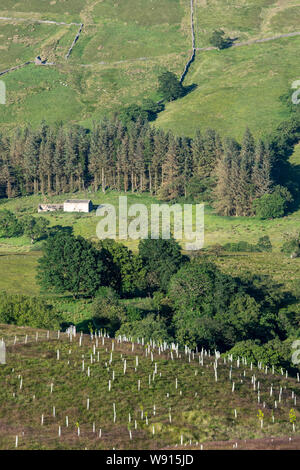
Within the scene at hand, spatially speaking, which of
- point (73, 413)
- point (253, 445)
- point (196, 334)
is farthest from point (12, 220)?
point (253, 445)

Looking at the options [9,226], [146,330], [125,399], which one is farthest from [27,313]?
[9,226]

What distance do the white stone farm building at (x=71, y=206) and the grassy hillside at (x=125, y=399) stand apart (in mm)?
100962

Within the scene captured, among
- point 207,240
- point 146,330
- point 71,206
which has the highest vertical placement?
point 71,206

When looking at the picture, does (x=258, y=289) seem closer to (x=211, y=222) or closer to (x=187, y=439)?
(x=211, y=222)

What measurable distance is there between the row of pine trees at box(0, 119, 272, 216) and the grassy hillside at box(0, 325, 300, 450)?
110315 mm

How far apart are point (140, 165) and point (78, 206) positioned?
23.5 m

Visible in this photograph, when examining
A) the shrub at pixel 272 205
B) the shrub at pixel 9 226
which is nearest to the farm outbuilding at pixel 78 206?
the shrub at pixel 9 226

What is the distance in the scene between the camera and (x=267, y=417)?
194 ft

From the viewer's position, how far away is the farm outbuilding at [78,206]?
179250mm

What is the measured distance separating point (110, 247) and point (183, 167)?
65192 millimetres

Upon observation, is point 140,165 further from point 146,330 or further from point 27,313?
point 146,330

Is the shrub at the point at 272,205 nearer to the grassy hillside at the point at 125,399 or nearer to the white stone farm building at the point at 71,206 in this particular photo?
the white stone farm building at the point at 71,206

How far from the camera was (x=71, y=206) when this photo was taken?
592 feet

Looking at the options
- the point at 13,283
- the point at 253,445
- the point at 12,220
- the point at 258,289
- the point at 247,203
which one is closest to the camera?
the point at 253,445
